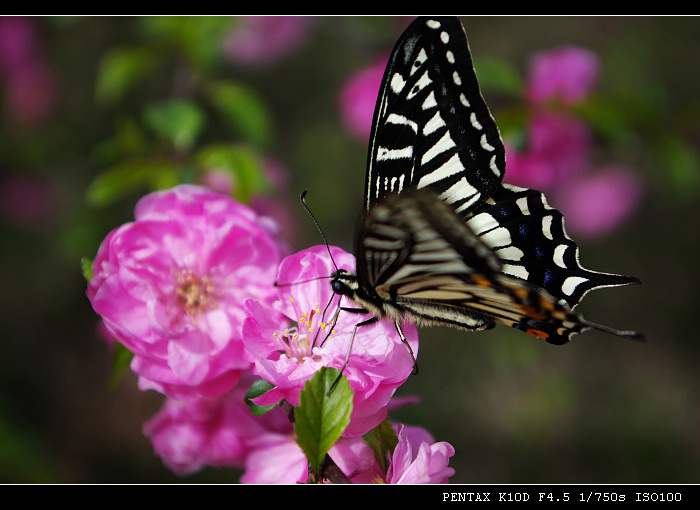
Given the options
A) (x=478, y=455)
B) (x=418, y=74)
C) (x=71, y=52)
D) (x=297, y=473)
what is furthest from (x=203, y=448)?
(x=71, y=52)

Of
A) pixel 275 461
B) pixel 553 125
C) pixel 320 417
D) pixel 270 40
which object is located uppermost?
pixel 270 40

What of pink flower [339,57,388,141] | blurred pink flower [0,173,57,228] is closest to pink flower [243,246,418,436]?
pink flower [339,57,388,141]

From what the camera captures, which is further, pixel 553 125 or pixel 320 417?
pixel 553 125

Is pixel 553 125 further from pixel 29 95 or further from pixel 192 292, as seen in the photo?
pixel 29 95

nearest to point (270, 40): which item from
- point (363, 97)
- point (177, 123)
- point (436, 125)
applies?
point (363, 97)

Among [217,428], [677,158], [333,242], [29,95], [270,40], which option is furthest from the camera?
[333,242]

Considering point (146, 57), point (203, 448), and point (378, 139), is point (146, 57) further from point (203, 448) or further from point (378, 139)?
point (203, 448)
